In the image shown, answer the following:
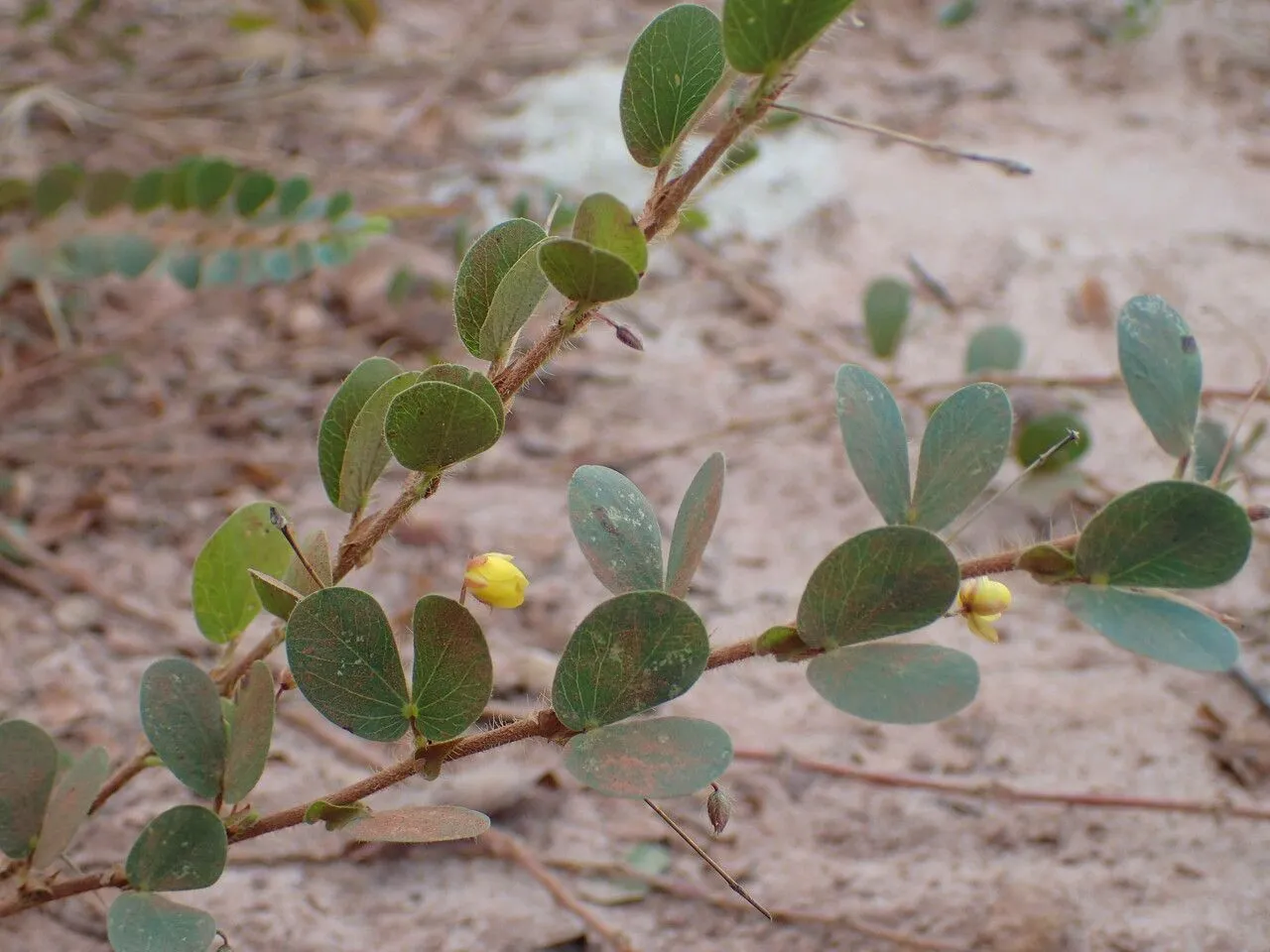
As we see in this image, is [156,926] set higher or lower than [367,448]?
lower

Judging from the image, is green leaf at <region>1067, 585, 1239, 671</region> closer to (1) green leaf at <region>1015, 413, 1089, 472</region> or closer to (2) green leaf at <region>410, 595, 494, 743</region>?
(2) green leaf at <region>410, 595, 494, 743</region>

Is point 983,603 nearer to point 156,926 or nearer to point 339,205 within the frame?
point 156,926

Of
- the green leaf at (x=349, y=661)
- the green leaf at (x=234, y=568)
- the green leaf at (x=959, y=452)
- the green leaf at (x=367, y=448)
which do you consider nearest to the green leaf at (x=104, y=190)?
the green leaf at (x=234, y=568)

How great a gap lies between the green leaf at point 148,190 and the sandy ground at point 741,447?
248 mm

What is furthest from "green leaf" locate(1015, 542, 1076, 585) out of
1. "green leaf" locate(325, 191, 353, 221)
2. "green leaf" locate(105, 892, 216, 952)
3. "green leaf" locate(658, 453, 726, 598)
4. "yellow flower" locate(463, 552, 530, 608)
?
"green leaf" locate(325, 191, 353, 221)

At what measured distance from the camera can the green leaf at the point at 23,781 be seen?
68cm

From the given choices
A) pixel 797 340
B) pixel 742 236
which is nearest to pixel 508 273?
pixel 797 340

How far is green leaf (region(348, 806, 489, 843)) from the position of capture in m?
0.58

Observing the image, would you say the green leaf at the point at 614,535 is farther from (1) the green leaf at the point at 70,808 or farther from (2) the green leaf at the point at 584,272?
(1) the green leaf at the point at 70,808

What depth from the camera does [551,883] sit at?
994 mm

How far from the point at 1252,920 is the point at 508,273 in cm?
82

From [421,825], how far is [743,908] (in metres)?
0.49

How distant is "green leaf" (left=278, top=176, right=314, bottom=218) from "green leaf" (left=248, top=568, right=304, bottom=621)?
1.01 metres

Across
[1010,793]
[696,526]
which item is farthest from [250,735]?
[1010,793]
